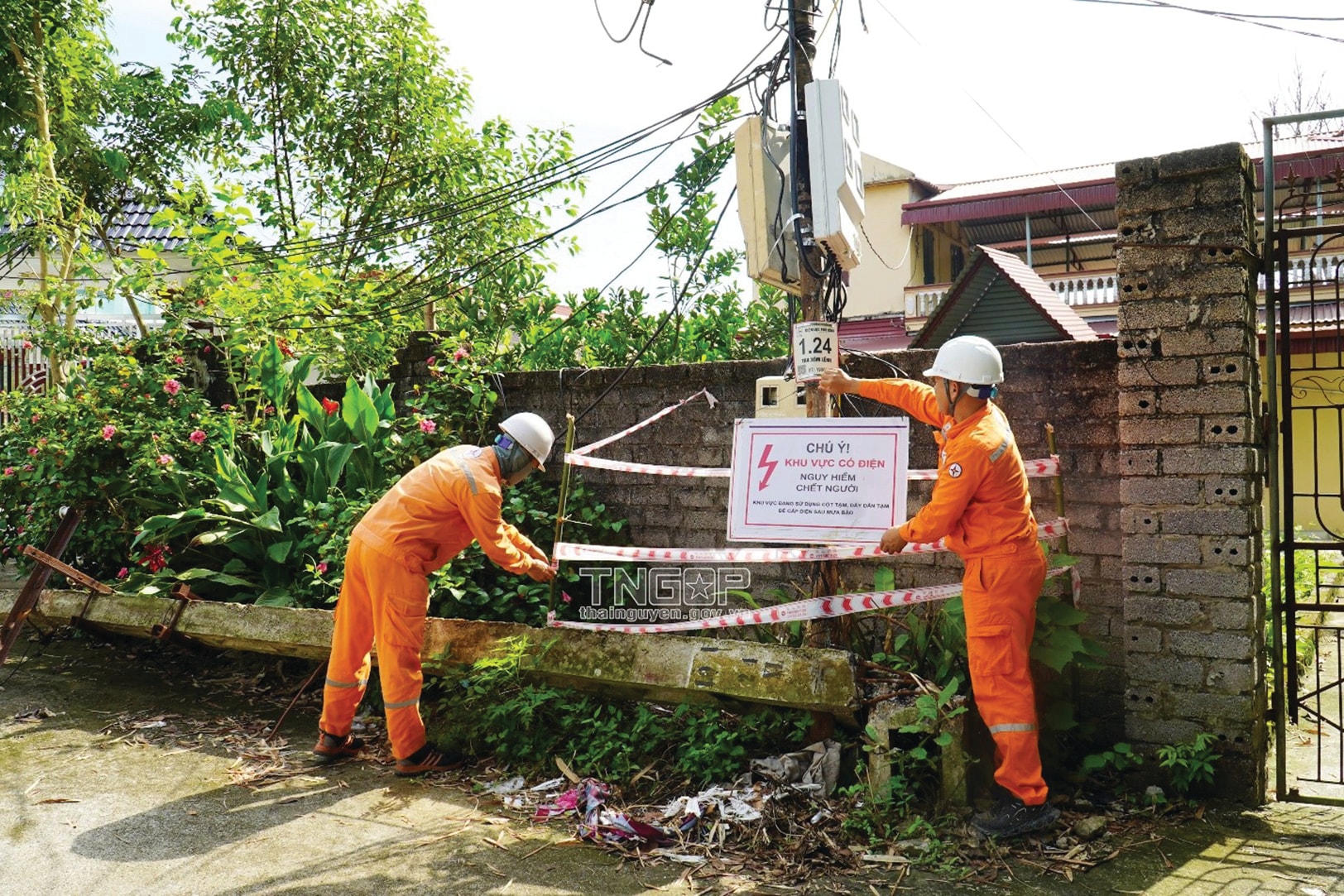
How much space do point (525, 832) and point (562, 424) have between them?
3.22m

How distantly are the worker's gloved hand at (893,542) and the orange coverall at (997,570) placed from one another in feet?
0.09

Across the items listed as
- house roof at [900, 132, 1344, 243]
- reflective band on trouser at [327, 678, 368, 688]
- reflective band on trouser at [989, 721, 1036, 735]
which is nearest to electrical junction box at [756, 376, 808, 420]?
reflective band on trouser at [989, 721, 1036, 735]

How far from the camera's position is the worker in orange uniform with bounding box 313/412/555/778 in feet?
15.6

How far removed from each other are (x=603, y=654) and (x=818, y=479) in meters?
1.33

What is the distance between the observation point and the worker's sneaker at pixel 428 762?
4.86 meters

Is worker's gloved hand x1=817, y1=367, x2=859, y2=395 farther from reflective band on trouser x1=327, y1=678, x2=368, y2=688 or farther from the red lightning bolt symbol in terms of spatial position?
reflective band on trouser x1=327, y1=678, x2=368, y2=688

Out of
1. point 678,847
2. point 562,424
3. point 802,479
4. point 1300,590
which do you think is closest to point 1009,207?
point 1300,590

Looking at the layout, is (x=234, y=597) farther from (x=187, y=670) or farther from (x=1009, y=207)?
(x=1009, y=207)

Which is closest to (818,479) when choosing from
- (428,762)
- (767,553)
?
(767,553)

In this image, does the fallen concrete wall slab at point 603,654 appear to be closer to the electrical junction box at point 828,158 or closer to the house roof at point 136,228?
the electrical junction box at point 828,158

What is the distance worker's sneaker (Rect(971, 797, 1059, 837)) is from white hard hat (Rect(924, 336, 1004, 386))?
1.71 m

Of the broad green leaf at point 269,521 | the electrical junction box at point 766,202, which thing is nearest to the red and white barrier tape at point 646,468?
the electrical junction box at point 766,202

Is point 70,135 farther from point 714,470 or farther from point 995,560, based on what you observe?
point 995,560

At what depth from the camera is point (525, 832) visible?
423 centimetres
